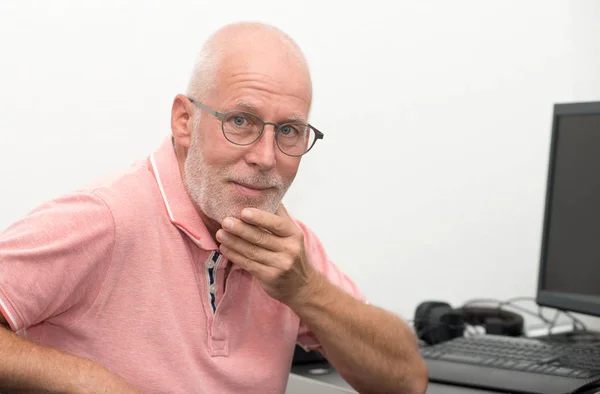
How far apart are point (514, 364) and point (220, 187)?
75 centimetres

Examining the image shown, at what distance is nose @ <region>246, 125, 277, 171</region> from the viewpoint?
1.38 metres

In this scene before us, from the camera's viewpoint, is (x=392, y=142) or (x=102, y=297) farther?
(x=392, y=142)

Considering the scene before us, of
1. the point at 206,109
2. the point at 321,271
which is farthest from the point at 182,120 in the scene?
the point at 321,271

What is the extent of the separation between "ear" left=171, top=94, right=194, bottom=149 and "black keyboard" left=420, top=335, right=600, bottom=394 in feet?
2.37

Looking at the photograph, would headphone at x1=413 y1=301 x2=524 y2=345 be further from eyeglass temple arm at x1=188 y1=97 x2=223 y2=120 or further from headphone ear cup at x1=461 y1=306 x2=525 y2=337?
eyeglass temple arm at x1=188 y1=97 x2=223 y2=120

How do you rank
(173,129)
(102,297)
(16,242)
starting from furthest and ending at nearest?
(173,129) < (102,297) < (16,242)

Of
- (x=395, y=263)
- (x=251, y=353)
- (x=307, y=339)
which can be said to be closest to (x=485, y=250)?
(x=395, y=263)

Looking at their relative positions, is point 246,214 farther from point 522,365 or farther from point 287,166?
point 522,365

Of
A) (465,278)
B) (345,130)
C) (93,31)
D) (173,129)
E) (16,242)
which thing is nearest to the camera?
(16,242)

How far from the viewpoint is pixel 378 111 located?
232 cm

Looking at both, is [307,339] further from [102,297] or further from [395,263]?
[395,263]

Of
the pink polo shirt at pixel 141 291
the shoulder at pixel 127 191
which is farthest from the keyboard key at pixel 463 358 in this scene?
the shoulder at pixel 127 191

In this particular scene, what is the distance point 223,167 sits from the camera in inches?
54.7

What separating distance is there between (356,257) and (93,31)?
93 centimetres
